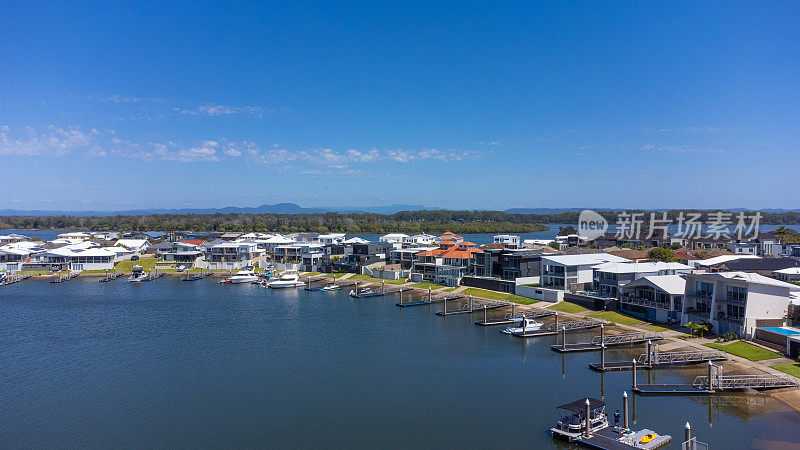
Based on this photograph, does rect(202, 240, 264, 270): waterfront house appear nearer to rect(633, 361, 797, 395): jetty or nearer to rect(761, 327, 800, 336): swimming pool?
rect(633, 361, 797, 395): jetty

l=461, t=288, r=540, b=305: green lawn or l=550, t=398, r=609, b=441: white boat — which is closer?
l=550, t=398, r=609, b=441: white boat

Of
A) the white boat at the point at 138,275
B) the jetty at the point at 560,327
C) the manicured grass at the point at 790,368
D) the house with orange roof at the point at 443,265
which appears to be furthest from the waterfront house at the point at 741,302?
the white boat at the point at 138,275

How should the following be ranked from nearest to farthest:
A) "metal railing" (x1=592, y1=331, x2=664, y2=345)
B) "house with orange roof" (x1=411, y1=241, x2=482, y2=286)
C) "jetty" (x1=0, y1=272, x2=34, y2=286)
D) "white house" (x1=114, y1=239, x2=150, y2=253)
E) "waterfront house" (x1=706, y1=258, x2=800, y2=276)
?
1. "metal railing" (x1=592, y1=331, x2=664, y2=345)
2. "waterfront house" (x1=706, y1=258, x2=800, y2=276)
3. "house with orange roof" (x1=411, y1=241, x2=482, y2=286)
4. "jetty" (x1=0, y1=272, x2=34, y2=286)
5. "white house" (x1=114, y1=239, x2=150, y2=253)

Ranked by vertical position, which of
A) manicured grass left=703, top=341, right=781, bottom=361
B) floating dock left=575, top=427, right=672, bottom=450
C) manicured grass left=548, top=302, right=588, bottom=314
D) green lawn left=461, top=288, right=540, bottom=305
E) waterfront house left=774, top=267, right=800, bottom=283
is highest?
waterfront house left=774, top=267, right=800, bottom=283

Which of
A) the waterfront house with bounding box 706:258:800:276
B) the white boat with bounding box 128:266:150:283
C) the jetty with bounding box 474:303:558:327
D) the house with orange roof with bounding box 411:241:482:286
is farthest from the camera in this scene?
the white boat with bounding box 128:266:150:283

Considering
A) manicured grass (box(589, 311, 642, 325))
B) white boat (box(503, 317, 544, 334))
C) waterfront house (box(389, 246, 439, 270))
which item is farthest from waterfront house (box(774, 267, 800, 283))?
waterfront house (box(389, 246, 439, 270))

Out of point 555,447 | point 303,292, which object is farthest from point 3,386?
point 303,292

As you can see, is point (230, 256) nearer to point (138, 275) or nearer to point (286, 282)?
point (138, 275)

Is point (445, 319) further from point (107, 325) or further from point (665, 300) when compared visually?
point (107, 325)

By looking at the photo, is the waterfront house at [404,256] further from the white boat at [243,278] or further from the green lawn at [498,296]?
the white boat at [243,278]
